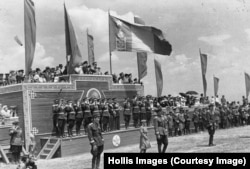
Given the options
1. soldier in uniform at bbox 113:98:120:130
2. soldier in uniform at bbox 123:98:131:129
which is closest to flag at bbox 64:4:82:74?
soldier in uniform at bbox 113:98:120:130

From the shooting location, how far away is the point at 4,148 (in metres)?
17.8

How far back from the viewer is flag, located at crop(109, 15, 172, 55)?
23562 millimetres

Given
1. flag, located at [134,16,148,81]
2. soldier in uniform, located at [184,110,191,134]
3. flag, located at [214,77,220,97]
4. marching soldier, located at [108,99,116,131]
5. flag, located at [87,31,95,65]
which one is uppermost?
flag, located at [87,31,95,65]

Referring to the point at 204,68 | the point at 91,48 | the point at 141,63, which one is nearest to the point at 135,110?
the point at 141,63

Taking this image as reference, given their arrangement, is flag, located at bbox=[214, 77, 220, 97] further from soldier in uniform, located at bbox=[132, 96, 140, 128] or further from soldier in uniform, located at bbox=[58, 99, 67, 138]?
soldier in uniform, located at bbox=[58, 99, 67, 138]

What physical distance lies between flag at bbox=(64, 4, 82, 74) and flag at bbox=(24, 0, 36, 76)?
2106 millimetres

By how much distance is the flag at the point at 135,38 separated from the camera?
23.6 metres

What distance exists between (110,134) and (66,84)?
3.59 meters

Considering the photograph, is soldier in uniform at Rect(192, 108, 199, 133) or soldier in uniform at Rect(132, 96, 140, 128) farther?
soldier in uniform at Rect(192, 108, 199, 133)

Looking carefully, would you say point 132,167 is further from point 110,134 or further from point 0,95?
point 0,95

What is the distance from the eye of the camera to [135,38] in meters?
23.8

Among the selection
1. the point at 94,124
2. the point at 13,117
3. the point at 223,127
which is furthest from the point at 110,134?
the point at 223,127

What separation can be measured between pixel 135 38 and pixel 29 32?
6831 millimetres

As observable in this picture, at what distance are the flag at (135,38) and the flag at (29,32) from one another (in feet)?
17.8
